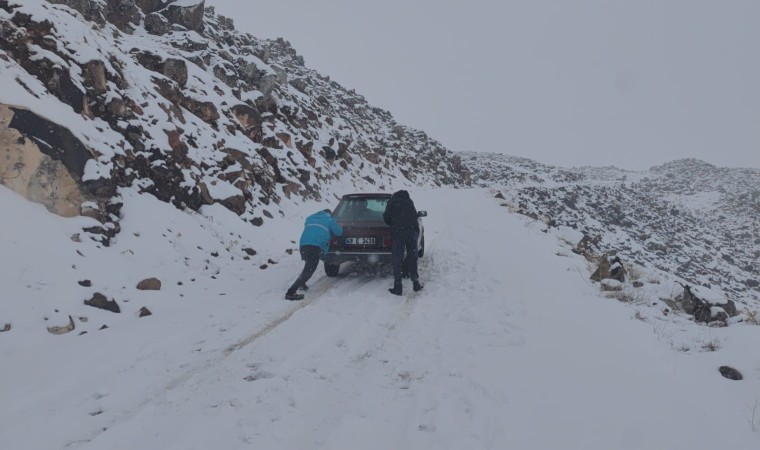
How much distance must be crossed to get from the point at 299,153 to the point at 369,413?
15626 mm

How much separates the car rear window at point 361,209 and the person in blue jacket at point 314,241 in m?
1.00

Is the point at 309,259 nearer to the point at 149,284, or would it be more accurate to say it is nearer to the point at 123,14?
the point at 149,284

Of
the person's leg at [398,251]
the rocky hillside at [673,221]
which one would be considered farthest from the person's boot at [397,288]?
the rocky hillside at [673,221]

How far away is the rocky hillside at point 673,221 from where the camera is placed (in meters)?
24.1

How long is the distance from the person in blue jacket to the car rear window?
1.00 m

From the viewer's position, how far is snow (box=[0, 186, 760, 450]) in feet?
10.9

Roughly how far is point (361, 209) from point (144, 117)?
19.0 feet

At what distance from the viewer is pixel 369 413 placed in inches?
141

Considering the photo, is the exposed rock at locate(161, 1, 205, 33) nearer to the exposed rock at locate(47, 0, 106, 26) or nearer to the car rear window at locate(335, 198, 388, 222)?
the exposed rock at locate(47, 0, 106, 26)

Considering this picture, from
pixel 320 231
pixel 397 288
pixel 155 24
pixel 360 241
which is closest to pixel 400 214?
pixel 360 241

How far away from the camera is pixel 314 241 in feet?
25.0

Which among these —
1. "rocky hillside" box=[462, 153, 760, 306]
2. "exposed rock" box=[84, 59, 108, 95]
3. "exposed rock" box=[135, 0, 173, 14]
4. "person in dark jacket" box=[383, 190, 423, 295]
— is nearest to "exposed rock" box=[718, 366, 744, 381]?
"person in dark jacket" box=[383, 190, 423, 295]

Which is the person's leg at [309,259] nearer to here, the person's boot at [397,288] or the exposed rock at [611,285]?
the person's boot at [397,288]

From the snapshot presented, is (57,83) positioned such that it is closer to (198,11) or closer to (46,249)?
(46,249)
